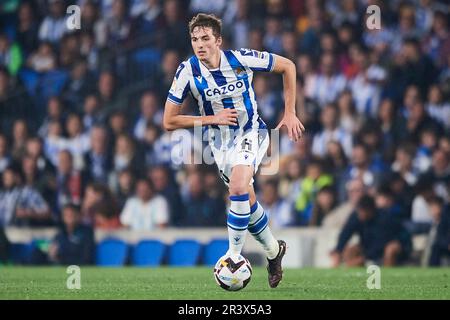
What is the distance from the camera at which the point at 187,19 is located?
20125 mm

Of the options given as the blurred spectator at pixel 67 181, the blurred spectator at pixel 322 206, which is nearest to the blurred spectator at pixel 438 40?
the blurred spectator at pixel 322 206

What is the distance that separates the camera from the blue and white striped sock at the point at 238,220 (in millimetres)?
9695

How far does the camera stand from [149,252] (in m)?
16.6

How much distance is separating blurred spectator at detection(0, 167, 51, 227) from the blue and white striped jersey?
776 centimetres

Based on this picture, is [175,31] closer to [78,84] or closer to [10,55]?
[78,84]

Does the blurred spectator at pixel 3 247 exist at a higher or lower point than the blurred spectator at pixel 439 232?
lower

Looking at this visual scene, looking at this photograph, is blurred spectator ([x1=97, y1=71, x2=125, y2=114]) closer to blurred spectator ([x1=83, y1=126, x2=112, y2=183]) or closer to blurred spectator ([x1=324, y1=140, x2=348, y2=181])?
blurred spectator ([x1=83, y1=126, x2=112, y2=183])

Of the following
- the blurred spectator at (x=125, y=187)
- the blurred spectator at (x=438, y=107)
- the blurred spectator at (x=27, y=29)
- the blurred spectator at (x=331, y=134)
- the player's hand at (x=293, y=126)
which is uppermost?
the blurred spectator at (x=27, y=29)

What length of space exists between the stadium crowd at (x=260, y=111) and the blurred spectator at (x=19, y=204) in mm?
24

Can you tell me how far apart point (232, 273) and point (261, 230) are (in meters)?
0.82

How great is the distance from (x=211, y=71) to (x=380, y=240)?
19.2 feet

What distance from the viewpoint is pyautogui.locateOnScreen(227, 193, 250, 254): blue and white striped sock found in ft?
31.8

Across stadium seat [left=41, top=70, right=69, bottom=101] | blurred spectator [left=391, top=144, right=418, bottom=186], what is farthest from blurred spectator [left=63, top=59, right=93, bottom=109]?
blurred spectator [left=391, top=144, right=418, bottom=186]
